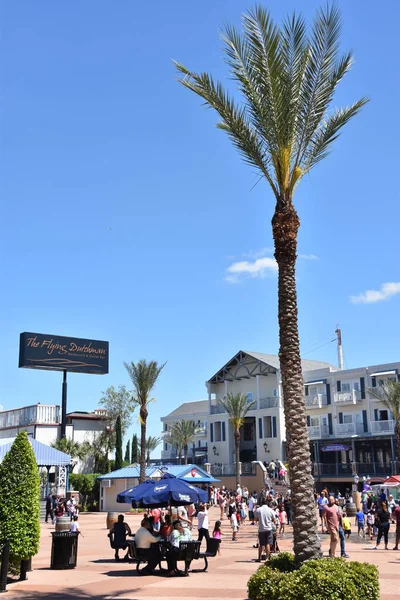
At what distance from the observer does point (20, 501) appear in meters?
13.5

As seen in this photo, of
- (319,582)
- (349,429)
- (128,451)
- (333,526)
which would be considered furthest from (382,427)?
(319,582)

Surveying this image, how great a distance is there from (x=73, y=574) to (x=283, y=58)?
1194 cm

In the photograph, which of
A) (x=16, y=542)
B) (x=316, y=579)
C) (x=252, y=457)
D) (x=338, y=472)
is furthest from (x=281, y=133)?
(x=252, y=457)

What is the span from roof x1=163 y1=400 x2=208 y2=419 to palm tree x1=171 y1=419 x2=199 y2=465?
4.46 meters

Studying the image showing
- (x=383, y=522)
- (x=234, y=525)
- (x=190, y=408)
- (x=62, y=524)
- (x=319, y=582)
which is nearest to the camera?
(x=319, y=582)

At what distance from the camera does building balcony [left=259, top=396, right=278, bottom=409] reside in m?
54.2

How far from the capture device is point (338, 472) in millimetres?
48531

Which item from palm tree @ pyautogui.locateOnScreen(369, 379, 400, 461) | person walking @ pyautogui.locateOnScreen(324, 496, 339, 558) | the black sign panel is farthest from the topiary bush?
the black sign panel

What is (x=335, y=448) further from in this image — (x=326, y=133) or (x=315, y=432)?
(x=326, y=133)

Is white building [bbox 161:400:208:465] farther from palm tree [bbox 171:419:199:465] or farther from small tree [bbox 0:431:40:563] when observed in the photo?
small tree [bbox 0:431:40:563]

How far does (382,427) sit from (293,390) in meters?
40.6

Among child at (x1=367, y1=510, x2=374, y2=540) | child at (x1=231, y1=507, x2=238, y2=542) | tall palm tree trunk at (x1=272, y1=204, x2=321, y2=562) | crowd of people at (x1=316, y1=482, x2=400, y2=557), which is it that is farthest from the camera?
child at (x1=231, y1=507, x2=238, y2=542)

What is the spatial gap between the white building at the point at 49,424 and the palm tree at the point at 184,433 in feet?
44.5

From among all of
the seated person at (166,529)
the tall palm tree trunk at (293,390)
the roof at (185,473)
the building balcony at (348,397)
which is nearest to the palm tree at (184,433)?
the building balcony at (348,397)
